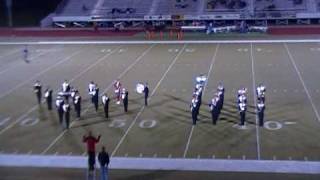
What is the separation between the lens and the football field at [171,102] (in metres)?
14.3

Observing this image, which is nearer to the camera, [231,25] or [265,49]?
[265,49]

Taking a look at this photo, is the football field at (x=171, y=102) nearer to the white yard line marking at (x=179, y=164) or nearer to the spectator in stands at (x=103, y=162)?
the white yard line marking at (x=179, y=164)

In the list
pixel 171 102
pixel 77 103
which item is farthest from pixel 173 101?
pixel 77 103

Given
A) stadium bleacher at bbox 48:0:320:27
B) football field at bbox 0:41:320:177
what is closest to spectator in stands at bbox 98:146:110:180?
football field at bbox 0:41:320:177

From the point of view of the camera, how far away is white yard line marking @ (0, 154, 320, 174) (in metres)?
12.6

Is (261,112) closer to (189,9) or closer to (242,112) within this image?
(242,112)

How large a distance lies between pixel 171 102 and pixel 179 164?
586cm

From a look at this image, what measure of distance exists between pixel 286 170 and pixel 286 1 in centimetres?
3060

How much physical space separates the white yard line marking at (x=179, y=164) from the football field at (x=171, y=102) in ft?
0.84

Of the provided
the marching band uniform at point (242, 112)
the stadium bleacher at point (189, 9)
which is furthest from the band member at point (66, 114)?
the stadium bleacher at point (189, 9)

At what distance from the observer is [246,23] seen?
39094mm

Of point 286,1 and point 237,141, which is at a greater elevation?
point 286,1

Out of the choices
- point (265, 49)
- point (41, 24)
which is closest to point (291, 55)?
point (265, 49)

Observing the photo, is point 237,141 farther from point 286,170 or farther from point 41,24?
point 41,24
